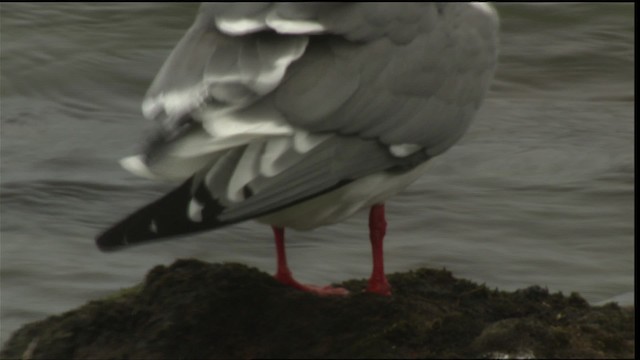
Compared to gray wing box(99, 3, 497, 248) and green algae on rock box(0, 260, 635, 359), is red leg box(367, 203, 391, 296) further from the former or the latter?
gray wing box(99, 3, 497, 248)

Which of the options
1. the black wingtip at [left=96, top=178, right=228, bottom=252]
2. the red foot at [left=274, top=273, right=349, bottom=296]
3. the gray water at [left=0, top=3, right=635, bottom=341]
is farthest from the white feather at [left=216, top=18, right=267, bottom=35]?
the gray water at [left=0, top=3, right=635, bottom=341]

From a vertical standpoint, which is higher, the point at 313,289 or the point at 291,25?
the point at 291,25

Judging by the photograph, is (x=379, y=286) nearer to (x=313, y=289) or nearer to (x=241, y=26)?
(x=313, y=289)

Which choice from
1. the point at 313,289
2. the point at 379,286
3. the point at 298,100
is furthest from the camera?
the point at 379,286

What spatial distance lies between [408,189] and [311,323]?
5.15 m

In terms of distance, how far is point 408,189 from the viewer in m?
11.0

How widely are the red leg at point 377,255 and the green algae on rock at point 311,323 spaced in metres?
0.06

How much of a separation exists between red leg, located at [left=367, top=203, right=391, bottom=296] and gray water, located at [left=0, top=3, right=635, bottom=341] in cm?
165

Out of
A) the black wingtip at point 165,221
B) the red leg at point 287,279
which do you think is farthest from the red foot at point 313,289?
the black wingtip at point 165,221

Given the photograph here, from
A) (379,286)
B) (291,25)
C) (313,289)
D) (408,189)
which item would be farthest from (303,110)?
(408,189)

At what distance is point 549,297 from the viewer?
6.42 metres

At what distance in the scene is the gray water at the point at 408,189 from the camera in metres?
9.52

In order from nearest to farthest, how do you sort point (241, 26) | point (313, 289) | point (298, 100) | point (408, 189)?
point (298, 100)
point (241, 26)
point (313, 289)
point (408, 189)

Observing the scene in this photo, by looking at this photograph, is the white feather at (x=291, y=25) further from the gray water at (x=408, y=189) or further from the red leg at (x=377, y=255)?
the gray water at (x=408, y=189)
